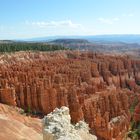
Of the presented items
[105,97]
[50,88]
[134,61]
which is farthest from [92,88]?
[134,61]

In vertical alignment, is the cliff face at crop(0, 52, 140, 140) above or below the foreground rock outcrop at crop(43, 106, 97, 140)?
below

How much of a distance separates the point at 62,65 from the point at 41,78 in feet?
74.0

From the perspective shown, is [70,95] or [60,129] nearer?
[60,129]

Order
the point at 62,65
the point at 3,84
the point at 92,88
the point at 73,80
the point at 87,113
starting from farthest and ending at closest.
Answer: the point at 62,65 → the point at 73,80 → the point at 92,88 → the point at 3,84 → the point at 87,113

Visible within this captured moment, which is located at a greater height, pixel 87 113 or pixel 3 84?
pixel 3 84

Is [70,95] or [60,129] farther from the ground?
[60,129]

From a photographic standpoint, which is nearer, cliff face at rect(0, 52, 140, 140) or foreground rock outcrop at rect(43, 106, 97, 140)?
foreground rock outcrop at rect(43, 106, 97, 140)

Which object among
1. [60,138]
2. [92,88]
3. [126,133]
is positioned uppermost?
[60,138]

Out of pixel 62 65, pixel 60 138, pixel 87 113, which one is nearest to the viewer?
pixel 60 138

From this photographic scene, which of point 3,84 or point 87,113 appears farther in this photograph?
point 3,84

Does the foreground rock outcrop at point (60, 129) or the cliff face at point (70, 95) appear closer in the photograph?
the foreground rock outcrop at point (60, 129)

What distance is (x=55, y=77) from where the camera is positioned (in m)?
81.1

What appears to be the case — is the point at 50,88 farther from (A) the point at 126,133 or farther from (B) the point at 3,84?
(A) the point at 126,133

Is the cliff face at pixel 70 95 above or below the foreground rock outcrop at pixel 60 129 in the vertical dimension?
below
